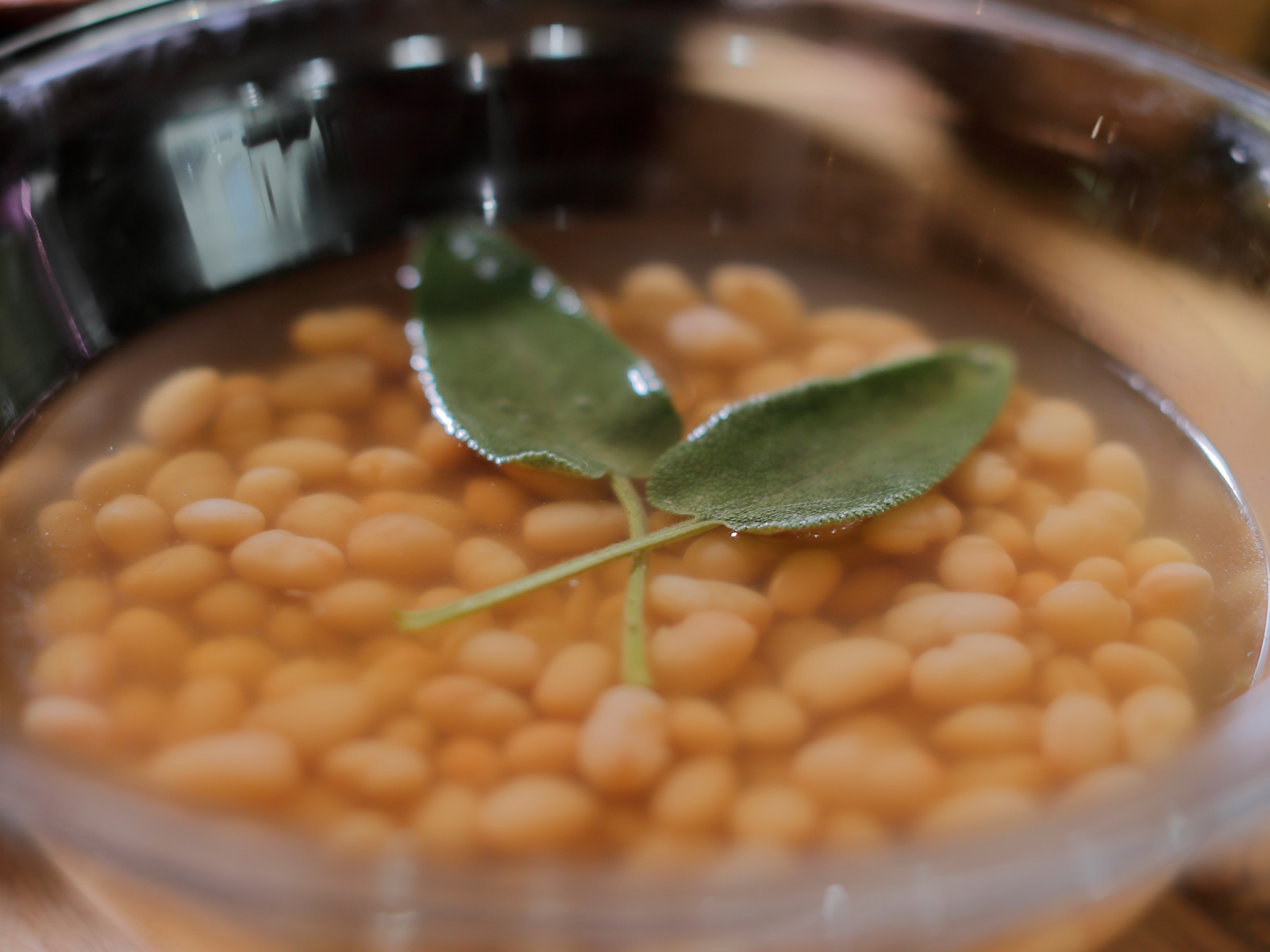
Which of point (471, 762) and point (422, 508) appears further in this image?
point (422, 508)

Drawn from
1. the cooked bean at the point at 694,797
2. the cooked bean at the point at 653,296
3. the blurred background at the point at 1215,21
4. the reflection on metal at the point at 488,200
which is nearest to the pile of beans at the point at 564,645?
the cooked bean at the point at 694,797

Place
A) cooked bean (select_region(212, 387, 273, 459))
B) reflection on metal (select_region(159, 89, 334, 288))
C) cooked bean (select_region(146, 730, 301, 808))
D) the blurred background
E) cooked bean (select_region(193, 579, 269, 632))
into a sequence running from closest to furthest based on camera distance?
cooked bean (select_region(146, 730, 301, 808)) → cooked bean (select_region(193, 579, 269, 632)) → cooked bean (select_region(212, 387, 273, 459)) → reflection on metal (select_region(159, 89, 334, 288)) → the blurred background

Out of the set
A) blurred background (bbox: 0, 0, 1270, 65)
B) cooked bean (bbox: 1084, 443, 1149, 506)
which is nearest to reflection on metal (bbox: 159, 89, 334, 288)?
cooked bean (bbox: 1084, 443, 1149, 506)

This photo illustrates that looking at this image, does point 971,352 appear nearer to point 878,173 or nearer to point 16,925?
point 878,173

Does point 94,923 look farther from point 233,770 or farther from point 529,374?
point 529,374

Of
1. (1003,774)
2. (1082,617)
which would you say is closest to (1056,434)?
(1082,617)

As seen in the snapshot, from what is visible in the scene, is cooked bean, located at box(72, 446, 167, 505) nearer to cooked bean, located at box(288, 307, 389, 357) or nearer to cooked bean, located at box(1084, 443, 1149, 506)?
cooked bean, located at box(288, 307, 389, 357)

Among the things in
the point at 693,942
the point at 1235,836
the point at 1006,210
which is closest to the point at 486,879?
the point at 693,942
